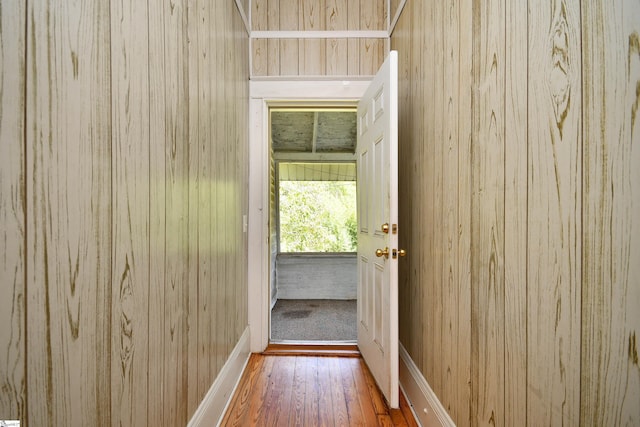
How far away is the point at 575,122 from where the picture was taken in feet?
2.62

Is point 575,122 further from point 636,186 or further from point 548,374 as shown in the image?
point 548,374

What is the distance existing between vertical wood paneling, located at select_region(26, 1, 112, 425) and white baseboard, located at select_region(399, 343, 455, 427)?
1.36 metres

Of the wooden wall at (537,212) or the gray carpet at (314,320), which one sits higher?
the wooden wall at (537,212)

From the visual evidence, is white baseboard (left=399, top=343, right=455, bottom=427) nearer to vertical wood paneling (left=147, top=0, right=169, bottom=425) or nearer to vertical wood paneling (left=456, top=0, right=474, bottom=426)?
vertical wood paneling (left=456, top=0, right=474, bottom=426)

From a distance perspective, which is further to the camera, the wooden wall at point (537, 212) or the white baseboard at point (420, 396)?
the white baseboard at point (420, 396)

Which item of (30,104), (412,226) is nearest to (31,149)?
(30,104)

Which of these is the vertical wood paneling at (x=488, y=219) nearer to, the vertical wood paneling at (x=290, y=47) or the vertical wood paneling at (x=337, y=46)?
the vertical wood paneling at (x=337, y=46)

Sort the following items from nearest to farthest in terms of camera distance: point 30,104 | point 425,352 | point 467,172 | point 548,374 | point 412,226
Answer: point 30,104 < point 548,374 < point 467,172 < point 425,352 < point 412,226

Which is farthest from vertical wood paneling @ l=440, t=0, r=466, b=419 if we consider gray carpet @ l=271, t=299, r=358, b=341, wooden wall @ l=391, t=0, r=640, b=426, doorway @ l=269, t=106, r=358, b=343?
doorway @ l=269, t=106, r=358, b=343

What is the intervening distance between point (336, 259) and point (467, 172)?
12.8 feet

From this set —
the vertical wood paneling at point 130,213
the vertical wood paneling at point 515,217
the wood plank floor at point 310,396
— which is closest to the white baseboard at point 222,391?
the wood plank floor at point 310,396

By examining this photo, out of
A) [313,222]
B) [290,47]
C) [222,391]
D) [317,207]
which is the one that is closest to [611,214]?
[222,391]

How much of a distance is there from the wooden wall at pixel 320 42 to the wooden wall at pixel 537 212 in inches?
44.7

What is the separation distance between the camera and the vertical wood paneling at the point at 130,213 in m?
0.90
